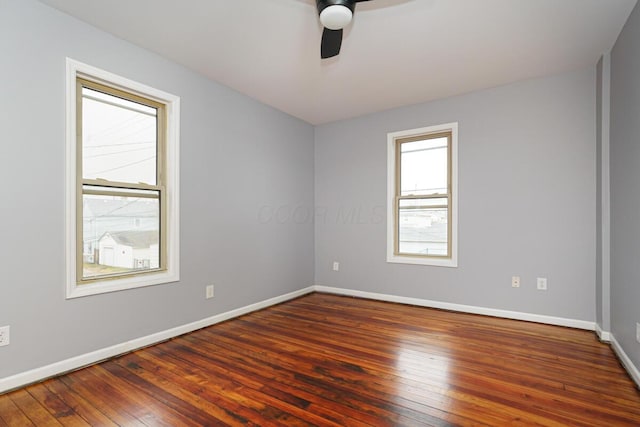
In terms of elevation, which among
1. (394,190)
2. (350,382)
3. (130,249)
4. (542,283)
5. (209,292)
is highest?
(394,190)

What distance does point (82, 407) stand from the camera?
1913 millimetres

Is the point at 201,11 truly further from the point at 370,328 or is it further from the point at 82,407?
the point at 370,328

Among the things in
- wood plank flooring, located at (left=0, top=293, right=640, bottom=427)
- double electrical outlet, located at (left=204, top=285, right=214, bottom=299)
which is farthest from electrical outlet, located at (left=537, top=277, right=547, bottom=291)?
double electrical outlet, located at (left=204, top=285, right=214, bottom=299)

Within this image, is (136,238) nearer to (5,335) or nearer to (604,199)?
(5,335)

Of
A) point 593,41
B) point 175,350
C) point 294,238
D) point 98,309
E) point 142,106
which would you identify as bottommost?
point 175,350

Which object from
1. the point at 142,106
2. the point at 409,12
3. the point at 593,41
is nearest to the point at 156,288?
the point at 142,106

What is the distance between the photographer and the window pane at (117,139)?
8.52 feet

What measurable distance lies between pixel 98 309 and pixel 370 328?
2369mm

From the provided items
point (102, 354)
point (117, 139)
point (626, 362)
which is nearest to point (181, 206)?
point (117, 139)

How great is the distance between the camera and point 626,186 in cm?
241

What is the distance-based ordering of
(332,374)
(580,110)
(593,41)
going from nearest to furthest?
1. (332,374)
2. (593,41)
3. (580,110)

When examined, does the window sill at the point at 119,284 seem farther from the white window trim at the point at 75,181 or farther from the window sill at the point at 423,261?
the window sill at the point at 423,261

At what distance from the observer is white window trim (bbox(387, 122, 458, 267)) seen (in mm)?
3889

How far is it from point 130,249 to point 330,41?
7.72 feet
